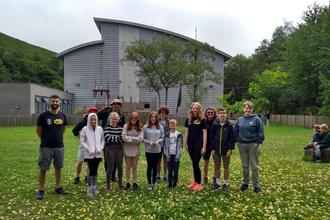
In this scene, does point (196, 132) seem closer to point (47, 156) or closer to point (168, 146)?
point (168, 146)

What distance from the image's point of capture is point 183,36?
38.3 metres

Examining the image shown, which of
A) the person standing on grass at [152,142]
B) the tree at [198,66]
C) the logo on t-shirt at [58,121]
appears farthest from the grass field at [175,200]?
the tree at [198,66]

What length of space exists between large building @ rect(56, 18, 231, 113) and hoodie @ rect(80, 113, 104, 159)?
3149 cm

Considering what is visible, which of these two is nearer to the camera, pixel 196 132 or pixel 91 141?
pixel 91 141

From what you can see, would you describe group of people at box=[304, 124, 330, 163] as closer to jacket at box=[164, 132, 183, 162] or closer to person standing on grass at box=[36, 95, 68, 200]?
jacket at box=[164, 132, 183, 162]

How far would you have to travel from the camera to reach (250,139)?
6.30 metres

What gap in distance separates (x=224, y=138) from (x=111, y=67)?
1330 inches

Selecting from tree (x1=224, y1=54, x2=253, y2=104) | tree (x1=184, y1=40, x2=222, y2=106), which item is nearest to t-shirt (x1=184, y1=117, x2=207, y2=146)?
tree (x1=184, y1=40, x2=222, y2=106)

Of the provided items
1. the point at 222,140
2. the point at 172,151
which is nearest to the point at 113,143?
the point at 172,151

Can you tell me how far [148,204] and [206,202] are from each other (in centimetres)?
120

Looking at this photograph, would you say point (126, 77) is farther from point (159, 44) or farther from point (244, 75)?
point (244, 75)

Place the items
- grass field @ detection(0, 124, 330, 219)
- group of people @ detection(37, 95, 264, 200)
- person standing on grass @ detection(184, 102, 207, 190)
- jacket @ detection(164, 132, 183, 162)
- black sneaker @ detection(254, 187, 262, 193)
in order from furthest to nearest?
1. jacket @ detection(164, 132, 183, 162)
2. person standing on grass @ detection(184, 102, 207, 190)
3. black sneaker @ detection(254, 187, 262, 193)
4. group of people @ detection(37, 95, 264, 200)
5. grass field @ detection(0, 124, 330, 219)

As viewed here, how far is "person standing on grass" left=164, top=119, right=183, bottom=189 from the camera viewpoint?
671cm

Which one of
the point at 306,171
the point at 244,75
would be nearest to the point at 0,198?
the point at 306,171
